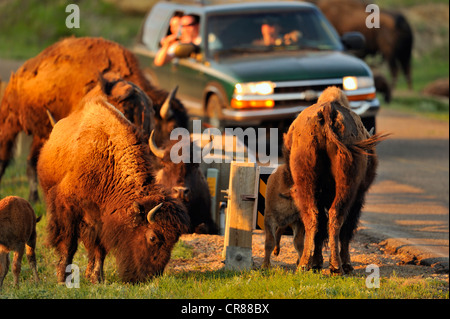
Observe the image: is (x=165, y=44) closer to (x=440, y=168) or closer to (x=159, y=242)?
(x=440, y=168)

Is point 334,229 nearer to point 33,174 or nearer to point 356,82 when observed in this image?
point 33,174

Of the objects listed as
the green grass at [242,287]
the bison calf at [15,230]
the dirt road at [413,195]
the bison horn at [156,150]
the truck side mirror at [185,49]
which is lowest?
the dirt road at [413,195]

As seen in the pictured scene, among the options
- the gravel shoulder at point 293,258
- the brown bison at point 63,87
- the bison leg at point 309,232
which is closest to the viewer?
the bison leg at point 309,232

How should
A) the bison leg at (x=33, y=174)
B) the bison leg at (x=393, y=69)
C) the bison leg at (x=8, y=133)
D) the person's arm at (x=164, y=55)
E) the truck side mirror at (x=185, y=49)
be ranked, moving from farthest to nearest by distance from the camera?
the bison leg at (x=393, y=69) < the person's arm at (x=164, y=55) < the truck side mirror at (x=185, y=49) < the bison leg at (x=8, y=133) < the bison leg at (x=33, y=174)

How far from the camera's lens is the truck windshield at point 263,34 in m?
14.7

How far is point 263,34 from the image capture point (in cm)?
1483

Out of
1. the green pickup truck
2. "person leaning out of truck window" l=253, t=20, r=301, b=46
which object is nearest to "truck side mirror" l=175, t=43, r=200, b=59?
the green pickup truck

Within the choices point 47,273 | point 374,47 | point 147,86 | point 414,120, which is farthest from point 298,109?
point 374,47

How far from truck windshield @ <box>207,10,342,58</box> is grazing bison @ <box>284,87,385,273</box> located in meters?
6.90

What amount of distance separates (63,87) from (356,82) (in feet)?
16.1

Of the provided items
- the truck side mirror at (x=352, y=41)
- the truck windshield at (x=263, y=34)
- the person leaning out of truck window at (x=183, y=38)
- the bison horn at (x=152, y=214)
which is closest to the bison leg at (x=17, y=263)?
the bison horn at (x=152, y=214)

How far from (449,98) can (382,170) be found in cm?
1041

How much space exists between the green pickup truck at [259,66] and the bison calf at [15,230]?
5809 millimetres

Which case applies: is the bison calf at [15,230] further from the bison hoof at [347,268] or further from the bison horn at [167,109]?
the bison horn at [167,109]
